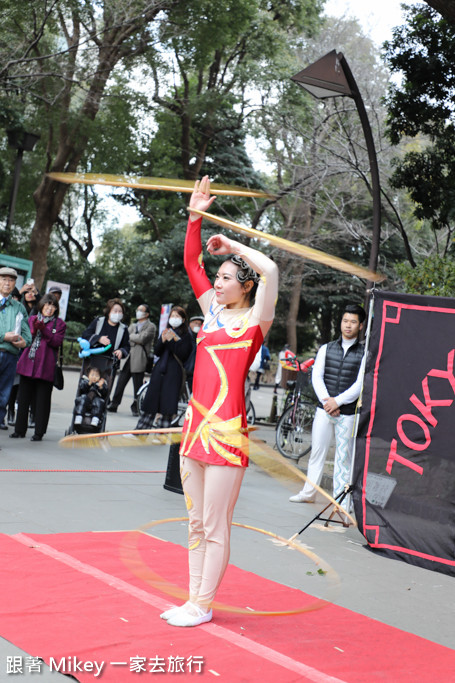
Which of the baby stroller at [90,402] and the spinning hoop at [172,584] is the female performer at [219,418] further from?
the baby stroller at [90,402]

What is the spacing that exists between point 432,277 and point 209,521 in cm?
595

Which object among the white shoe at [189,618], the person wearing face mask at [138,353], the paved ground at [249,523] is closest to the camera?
the white shoe at [189,618]

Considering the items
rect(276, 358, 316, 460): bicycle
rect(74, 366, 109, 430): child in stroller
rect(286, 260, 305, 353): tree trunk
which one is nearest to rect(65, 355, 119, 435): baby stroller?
rect(74, 366, 109, 430): child in stroller

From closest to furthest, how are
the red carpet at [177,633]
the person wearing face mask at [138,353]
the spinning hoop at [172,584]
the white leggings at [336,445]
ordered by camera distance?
1. the red carpet at [177,633]
2. the spinning hoop at [172,584]
3. the white leggings at [336,445]
4. the person wearing face mask at [138,353]

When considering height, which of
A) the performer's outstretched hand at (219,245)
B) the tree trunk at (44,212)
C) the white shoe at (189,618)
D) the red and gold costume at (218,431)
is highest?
the tree trunk at (44,212)

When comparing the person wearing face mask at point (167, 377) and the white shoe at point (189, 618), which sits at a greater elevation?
the person wearing face mask at point (167, 377)

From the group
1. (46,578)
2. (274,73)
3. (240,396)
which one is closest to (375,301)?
(240,396)

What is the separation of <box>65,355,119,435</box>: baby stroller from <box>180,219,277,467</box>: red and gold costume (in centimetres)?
624

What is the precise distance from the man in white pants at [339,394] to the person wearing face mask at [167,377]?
3281 millimetres

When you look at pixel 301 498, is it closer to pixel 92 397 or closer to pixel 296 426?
pixel 296 426

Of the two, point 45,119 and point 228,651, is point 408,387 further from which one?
point 45,119

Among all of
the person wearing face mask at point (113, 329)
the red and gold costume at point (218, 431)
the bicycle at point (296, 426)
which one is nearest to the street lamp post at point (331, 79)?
the bicycle at point (296, 426)

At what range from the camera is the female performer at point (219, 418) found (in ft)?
12.1

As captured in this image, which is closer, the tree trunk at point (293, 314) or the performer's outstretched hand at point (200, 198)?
the performer's outstretched hand at point (200, 198)
